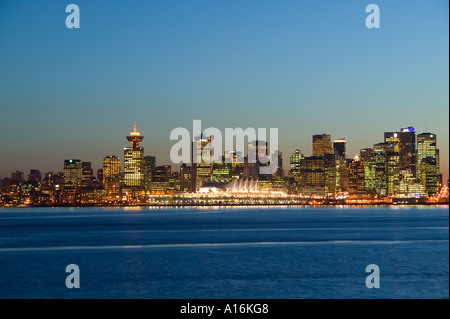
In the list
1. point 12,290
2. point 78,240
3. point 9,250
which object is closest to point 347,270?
point 12,290

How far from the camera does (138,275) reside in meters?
51.5

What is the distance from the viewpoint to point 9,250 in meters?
72.7

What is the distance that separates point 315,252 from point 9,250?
1357 inches

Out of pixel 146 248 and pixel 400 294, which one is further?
pixel 146 248

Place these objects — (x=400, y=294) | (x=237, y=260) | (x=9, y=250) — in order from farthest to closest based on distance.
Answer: (x=9, y=250), (x=237, y=260), (x=400, y=294)

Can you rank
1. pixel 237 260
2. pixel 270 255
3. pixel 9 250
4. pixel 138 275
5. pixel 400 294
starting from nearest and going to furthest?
pixel 400 294 < pixel 138 275 < pixel 237 260 < pixel 270 255 < pixel 9 250
